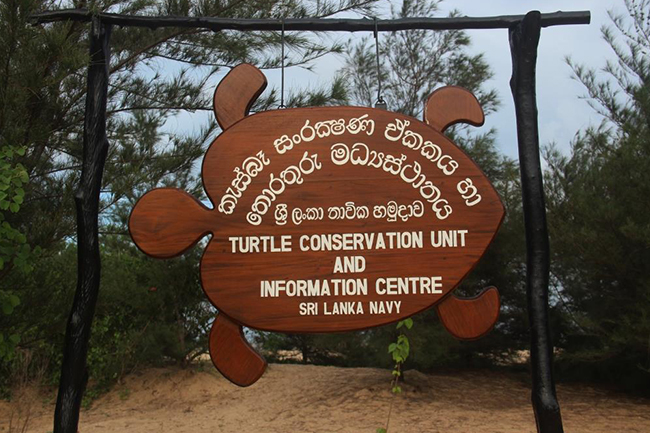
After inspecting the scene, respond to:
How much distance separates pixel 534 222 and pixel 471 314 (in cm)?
57

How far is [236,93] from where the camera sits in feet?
9.68

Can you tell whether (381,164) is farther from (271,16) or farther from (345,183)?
(271,16)

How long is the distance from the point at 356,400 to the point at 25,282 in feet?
11.0

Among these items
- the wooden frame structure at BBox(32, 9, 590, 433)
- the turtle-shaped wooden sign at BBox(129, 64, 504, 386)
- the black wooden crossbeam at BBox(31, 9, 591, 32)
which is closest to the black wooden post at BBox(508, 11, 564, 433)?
the wooden frame structure at BBox(32, 9, 590, 433)

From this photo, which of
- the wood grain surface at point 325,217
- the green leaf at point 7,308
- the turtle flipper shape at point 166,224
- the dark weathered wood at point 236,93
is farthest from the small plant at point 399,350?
the green leaf at point 7,308

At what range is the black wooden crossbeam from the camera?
309 cm

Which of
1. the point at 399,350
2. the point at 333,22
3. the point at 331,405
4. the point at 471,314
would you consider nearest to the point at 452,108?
the point at 333,22

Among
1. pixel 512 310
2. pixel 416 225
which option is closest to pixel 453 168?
pixel 416 225

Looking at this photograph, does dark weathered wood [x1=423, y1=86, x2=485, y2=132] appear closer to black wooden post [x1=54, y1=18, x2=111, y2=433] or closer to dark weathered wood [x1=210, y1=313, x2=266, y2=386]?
dark weathered wood [x1=210, y1=313, x2=266, y2=386]

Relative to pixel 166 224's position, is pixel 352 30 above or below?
above

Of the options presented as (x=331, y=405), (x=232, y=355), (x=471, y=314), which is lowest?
(x=331, y=405)

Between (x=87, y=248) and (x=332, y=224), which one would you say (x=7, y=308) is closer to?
(x=87, y=248)

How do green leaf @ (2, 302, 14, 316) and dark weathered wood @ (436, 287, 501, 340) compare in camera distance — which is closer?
dark weathered wood @ (436, 287, 501, 340)

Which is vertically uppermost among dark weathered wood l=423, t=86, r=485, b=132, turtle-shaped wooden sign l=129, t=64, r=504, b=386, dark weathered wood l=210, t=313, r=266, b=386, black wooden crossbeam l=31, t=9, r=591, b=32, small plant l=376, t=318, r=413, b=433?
black wooden crossbeam l=31, t=9, r=591, b=32
